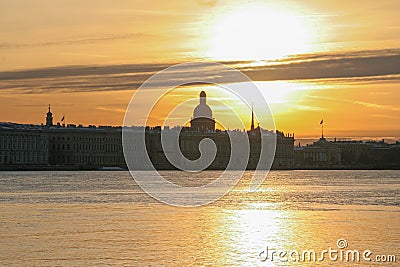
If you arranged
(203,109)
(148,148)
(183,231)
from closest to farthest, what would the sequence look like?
(183,231) < (148,148) < (203,109)

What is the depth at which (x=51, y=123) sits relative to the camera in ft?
456

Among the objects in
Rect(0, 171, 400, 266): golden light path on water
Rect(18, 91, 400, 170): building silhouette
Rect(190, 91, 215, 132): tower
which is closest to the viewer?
Rect(0, 171, 400, 266): golden light path on water

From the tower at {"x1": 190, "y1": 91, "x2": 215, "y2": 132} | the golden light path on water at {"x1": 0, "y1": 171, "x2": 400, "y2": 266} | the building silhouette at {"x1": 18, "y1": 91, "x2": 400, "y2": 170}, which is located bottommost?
the golden light path on water at {"x1": 0, "y1": 171, "x2": 400, "y2": 266}

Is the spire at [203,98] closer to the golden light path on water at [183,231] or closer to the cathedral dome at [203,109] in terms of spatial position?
the cathedral dome at [203,109]

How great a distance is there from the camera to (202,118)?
14600 cm

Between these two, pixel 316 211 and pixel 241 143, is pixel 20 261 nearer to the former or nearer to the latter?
pixel 316 211

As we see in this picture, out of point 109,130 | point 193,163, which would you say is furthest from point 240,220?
point 193,163

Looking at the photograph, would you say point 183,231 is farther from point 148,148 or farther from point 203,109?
point 203,109

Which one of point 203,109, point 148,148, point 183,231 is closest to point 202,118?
point 203,109

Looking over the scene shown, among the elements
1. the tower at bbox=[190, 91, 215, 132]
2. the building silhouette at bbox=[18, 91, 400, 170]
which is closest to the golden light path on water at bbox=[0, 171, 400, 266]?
the building silhouette at bbox=[18, 91, 400, 170]

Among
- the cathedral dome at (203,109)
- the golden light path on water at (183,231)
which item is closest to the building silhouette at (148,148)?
the cathedral dome at (203,109)

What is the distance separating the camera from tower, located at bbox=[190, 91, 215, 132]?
144000mm

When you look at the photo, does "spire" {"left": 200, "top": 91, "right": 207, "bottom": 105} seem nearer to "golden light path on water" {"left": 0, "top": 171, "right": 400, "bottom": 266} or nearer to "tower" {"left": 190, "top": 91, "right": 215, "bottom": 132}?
"tower" {"left": 190, "top": 91, "right": 215, "bottom": 132}

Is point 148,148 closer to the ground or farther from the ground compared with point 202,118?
closer to the ground
